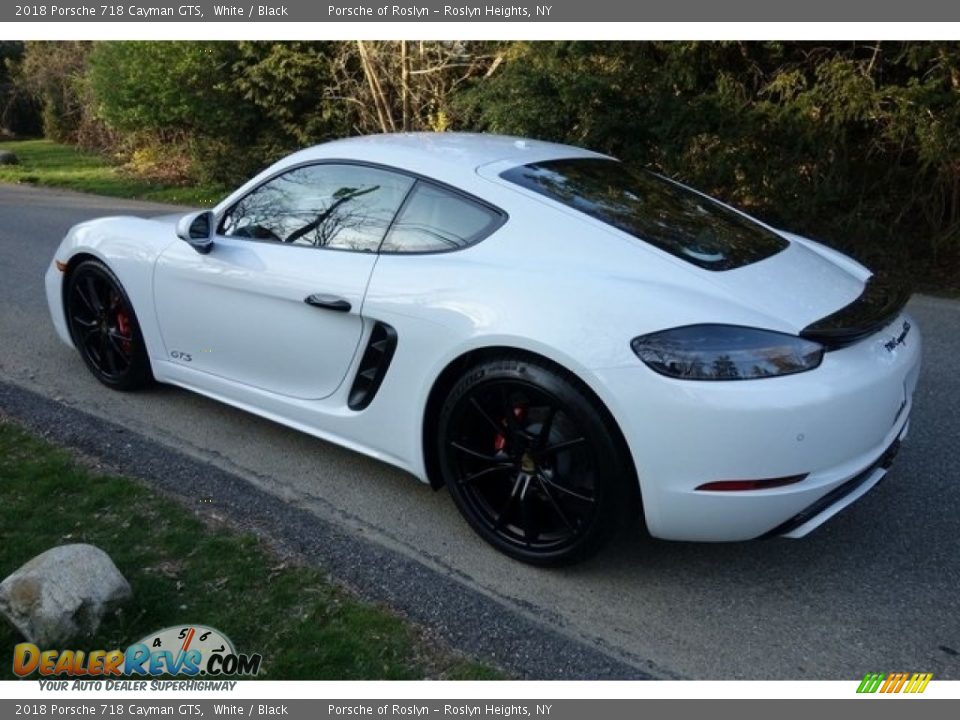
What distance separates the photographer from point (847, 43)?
7562mm

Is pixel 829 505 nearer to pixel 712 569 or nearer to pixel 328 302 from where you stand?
pixel 712 569

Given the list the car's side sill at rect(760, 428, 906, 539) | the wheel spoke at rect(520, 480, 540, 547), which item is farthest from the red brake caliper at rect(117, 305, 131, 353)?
the car's side sill at rect(760, 428, 906, 539)

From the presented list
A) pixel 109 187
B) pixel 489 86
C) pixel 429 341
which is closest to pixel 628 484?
pixel 429 341

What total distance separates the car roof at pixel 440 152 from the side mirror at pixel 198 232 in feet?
1.59

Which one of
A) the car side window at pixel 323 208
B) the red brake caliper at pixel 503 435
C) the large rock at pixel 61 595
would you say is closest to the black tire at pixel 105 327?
the car side window at pixel 323 208

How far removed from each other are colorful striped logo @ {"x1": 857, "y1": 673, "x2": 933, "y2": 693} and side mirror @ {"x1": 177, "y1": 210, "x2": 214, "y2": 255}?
321 centimetres

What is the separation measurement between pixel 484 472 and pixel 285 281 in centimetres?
123

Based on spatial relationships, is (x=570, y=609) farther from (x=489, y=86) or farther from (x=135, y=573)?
(x=489, y=86)

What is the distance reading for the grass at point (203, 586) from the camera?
257 centimetres

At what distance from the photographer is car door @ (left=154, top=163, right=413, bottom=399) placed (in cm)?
344

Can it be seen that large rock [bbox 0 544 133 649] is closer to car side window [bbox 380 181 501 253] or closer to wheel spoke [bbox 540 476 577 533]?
wheel spoke [bbox 540 476 577 533]

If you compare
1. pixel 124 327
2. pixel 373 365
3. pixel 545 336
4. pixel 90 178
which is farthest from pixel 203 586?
pixel 90 178

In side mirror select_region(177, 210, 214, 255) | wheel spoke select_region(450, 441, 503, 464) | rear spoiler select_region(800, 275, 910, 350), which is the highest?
side mirror select_region(177, 210, 214, 255)

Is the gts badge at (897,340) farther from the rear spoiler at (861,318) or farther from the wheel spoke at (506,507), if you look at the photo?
the wheel spoke at (506,507)
